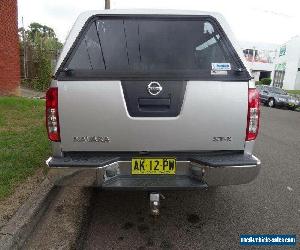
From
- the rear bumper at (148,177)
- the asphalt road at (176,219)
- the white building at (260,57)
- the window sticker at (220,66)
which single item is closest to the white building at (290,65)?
the white building at (260,57)

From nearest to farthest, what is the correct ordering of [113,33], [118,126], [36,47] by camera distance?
[118,126]
[113,33]
[36,47]

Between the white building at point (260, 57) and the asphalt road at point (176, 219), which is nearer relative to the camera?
the asphalt road at point (176, 219)

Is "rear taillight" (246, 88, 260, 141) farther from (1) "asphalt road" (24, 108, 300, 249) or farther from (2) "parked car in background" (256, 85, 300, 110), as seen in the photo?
(2) "parked car in background" (256, 85, 300, 110)

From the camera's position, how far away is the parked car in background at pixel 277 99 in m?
21.4

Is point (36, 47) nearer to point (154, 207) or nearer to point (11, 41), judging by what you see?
point (11, 41)

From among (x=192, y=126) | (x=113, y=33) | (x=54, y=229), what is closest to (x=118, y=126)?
(x=192, y=126)

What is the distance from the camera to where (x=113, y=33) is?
11.2ft

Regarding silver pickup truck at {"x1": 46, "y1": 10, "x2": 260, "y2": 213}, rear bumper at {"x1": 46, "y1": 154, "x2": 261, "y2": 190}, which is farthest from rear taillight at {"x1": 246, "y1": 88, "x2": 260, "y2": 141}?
rear bumper at {"x1": 46, "y1": 154, "x2": 261, "y2": 190}

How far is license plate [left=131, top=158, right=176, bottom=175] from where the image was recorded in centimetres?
320

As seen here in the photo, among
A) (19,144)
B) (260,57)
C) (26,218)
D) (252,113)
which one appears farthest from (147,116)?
(260,57)

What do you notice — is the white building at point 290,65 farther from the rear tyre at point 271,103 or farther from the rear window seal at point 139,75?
the rear window seal at point 139,75

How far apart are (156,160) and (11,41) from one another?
11.8 metres

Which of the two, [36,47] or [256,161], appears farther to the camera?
[36,47]

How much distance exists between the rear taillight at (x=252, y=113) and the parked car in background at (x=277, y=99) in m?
19.6
